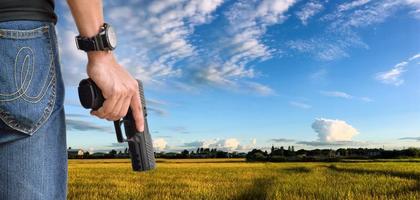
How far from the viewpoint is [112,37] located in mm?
2094

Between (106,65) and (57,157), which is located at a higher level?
(106,65)

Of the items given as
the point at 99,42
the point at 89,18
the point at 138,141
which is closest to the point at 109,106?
the point at 99,42

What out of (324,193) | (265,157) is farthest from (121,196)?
(265,157)

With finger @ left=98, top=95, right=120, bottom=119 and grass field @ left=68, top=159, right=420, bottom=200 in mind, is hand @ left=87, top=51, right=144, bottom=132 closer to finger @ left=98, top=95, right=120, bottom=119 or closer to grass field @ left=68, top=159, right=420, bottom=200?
finger @ left=98, top=95, right=120, bottom=119

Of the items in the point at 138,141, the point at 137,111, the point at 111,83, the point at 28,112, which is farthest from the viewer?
the point at 138,141

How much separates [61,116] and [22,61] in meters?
0.25

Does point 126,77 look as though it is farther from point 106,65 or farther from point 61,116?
point 61,116

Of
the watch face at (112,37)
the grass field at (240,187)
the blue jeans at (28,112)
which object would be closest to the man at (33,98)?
the blue jeans at (28,112)

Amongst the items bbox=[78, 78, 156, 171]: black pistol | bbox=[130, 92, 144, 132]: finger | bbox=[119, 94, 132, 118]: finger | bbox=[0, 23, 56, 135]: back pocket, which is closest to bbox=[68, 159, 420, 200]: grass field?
bbox=[78, 78, 156, 171]: black pistol

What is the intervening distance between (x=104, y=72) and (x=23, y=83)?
30cm

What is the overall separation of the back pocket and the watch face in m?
0.28

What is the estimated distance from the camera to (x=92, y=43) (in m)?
2.06

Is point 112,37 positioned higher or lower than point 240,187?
higher

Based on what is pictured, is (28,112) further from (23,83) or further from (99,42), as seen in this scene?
(99,42)
